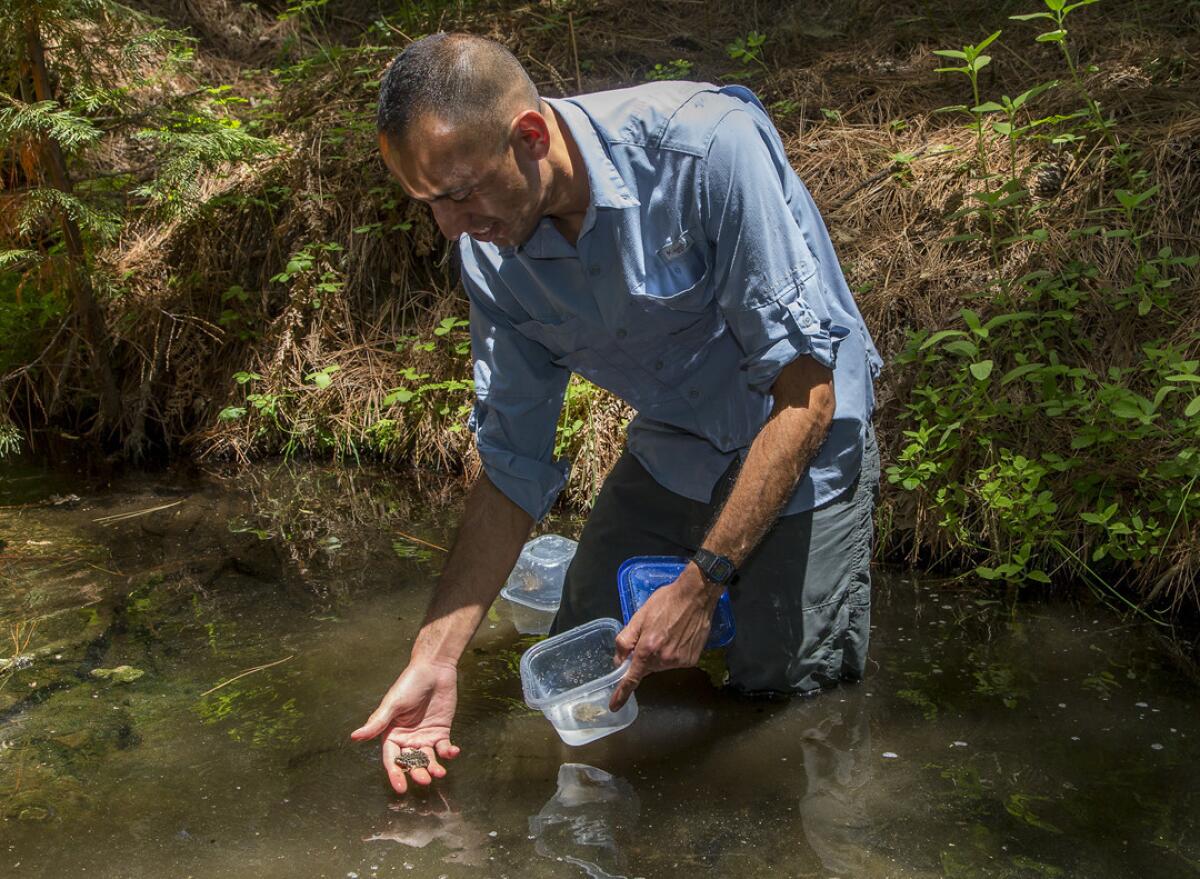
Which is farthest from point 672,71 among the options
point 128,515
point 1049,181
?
point 128,515

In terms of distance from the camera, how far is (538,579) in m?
3.60

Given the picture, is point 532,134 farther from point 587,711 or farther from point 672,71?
point 672,71

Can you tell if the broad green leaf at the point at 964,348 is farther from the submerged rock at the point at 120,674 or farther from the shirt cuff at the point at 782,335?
the submerged rock at the point at 120,674

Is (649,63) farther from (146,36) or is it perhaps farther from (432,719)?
(432,719)

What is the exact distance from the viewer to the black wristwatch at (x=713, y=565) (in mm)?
2236

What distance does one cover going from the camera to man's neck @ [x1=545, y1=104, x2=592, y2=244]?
227 cm

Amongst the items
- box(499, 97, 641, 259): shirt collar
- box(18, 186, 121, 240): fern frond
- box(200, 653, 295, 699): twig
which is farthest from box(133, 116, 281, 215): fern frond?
box(499, 97, 641, 259): shirt collar

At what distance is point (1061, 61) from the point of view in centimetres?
488

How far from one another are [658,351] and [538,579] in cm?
127

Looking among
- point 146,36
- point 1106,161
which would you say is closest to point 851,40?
point 1106,161

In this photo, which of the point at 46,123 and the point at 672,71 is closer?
the point at 46,123

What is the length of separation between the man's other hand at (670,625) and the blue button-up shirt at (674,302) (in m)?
0.41

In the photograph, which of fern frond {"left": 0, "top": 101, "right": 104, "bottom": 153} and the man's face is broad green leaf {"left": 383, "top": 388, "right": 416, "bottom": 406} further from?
the man's face

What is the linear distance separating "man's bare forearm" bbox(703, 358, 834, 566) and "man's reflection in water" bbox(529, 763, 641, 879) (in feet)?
1.89
